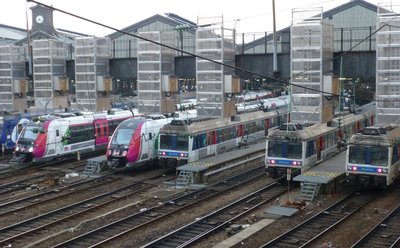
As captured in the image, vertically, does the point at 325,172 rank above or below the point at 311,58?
below

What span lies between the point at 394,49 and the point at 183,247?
16009mm

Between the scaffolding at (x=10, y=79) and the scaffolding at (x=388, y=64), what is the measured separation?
83.1ft

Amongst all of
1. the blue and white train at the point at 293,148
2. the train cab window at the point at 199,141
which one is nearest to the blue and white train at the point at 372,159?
the blue and white train at the point at 293,148

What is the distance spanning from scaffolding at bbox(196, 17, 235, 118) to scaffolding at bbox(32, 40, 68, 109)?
11502 millimetres

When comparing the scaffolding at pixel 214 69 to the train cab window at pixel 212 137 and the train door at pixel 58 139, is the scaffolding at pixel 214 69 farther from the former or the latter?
the train door at pixel 58 139

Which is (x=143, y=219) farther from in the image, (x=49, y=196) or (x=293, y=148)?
(x=293, y=148)

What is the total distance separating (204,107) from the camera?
32281 mm

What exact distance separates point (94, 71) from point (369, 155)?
2003 cm

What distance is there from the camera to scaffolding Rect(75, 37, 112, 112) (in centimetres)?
3634

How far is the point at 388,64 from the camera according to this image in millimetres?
26797

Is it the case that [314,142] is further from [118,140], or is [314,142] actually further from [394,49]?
[118,140]

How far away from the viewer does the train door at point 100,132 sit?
3374cm

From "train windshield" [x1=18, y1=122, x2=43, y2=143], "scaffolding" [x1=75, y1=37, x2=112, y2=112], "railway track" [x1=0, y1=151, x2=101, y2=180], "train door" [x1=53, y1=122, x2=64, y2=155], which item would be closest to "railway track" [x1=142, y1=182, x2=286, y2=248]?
"railway track" [x1=0, y1=151, x2=101, y2=180]

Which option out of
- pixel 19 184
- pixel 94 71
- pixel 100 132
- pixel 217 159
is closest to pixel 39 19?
pixel 94 71
